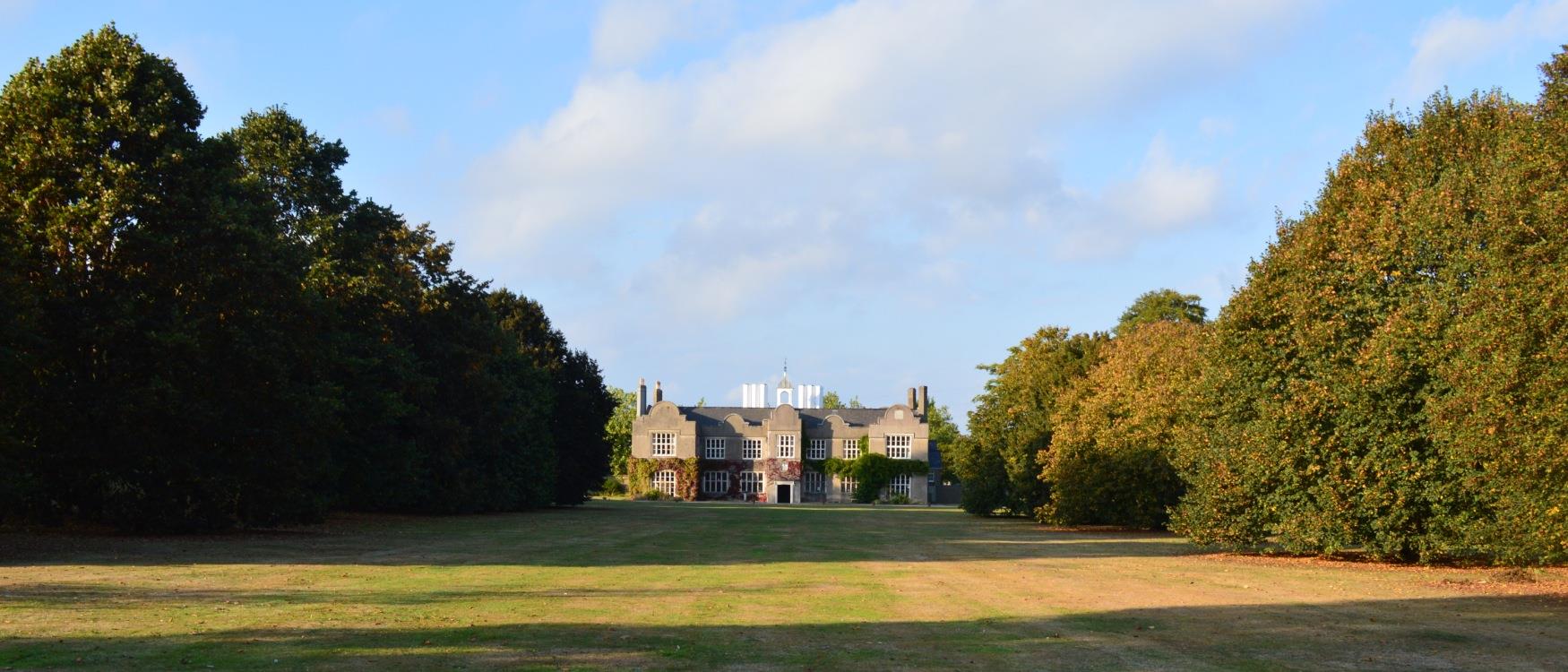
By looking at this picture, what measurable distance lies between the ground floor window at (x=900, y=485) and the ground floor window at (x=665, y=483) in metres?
19.3

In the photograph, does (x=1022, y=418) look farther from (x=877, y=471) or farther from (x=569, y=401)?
(x=877, y=471)

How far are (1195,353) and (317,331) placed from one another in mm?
26728

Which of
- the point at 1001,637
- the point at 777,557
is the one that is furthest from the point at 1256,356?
the point at 1001,637

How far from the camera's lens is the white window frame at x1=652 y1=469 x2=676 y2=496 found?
108500 millimetres

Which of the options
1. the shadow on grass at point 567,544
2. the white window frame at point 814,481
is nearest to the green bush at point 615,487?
the white window frame at point 814,481

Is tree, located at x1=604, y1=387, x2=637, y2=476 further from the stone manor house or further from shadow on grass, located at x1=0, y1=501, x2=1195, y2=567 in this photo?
shadow on grass, located at x1=0, y1=501, x2=1195, y2=567

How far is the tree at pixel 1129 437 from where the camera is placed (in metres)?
41.2

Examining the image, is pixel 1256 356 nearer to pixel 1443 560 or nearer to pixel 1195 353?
pixel 1443 560

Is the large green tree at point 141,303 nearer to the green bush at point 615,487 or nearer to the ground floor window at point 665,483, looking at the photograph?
the ground floor window at point 665,483

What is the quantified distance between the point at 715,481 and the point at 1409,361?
8638 centimetres

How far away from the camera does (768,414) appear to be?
114 metres

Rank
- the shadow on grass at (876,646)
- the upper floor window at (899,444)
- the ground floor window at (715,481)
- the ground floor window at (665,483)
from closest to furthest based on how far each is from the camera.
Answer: the shadow on grass at (876,646) < the upper floor window at (899,444) < the ground floor window at (665,483) < the ground floor window at (715,481)

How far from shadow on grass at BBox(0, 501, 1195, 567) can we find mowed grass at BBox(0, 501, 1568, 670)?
0.21 m

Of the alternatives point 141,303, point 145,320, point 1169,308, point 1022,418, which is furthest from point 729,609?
point 1169,308
